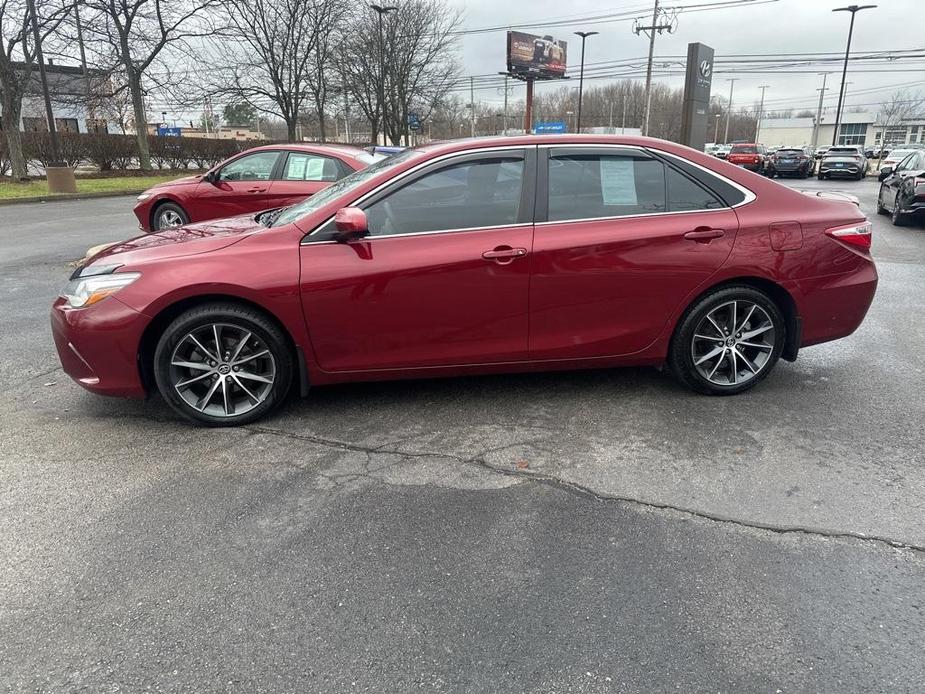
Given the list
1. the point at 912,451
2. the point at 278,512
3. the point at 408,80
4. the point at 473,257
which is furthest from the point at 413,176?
the point at 408,80

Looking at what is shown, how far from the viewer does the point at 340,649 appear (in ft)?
7.13

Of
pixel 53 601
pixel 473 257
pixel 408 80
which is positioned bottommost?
pixel 53 601

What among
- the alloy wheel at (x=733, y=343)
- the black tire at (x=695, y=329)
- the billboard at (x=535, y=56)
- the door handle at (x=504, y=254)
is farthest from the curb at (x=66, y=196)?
the billboard at (x=535, y=56)

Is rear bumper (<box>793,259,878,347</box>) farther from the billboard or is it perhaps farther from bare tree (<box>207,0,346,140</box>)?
the billboard

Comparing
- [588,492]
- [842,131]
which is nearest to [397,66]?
[588,492]

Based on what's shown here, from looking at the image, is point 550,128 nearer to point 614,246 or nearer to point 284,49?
point 284,49

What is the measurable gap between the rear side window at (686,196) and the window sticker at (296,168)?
657 cm

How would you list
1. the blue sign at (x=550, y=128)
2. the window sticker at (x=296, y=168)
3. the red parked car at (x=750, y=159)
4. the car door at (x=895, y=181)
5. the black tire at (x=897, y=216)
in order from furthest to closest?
the red parked car at (x=750, y=159), the car door at (x=895, y=181), the black tire at (x=897, y=216), the blue sign at (x=550, y=128), the window sticker at (x=296, y=168)

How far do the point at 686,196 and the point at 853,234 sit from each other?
44.1 inches

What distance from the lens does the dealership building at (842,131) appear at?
107044mm

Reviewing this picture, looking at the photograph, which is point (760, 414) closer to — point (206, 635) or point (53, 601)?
point (206, 635)

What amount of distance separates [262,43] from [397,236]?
3008cm

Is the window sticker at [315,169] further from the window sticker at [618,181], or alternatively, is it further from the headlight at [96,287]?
the window sticker at [618,181]

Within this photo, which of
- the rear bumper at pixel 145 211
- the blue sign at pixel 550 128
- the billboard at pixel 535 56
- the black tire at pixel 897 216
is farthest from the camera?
the billboard at pixel 535 56
